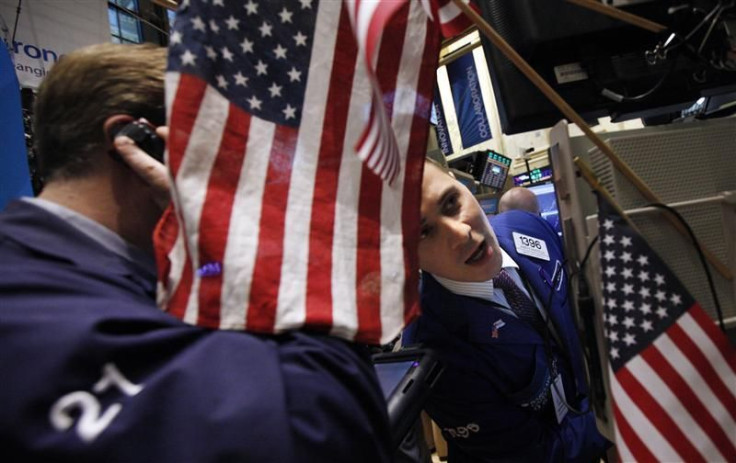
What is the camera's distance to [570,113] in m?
0.90

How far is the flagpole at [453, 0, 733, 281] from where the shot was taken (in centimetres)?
86

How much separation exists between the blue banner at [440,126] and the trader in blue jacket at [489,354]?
556 centimetres

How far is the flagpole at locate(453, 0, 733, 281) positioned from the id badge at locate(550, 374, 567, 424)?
0.70m

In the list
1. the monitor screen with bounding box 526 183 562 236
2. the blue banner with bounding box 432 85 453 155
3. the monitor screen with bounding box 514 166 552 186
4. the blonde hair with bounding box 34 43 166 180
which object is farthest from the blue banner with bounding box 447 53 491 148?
the blonde hair with bounding box 34 43 166 180

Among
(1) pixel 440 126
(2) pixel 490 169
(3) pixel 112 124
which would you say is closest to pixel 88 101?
(3) pixel 112 124

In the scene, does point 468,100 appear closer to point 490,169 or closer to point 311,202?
point 490,169

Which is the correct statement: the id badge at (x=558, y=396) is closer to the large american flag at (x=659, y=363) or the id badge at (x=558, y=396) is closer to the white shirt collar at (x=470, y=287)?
the white shirt collar at (x=470, y=287)

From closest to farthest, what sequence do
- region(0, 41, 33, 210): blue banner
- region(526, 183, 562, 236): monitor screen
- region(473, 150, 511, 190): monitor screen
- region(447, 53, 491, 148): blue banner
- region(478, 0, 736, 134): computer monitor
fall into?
region(478, 0, 736, 134): computer monitor, region(0, 41, 33, 210): blue banner, region(473, 150, 511, 190): monitor screen, region(447, 53, 491, 148): blue banner, region(526, 183, 562, 236): monitor screen

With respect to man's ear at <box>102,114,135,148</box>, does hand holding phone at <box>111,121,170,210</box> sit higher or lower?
lower

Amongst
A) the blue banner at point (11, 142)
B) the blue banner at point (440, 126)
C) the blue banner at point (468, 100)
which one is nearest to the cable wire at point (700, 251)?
the blue banner at point (11, 142)

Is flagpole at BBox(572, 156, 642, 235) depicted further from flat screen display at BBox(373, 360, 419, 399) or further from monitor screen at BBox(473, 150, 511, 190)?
monitor screen at BBox(473, 150, 511, 190)

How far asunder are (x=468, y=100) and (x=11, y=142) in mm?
5424

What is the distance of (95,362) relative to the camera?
0.61m

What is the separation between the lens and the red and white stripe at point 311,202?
739 mm
